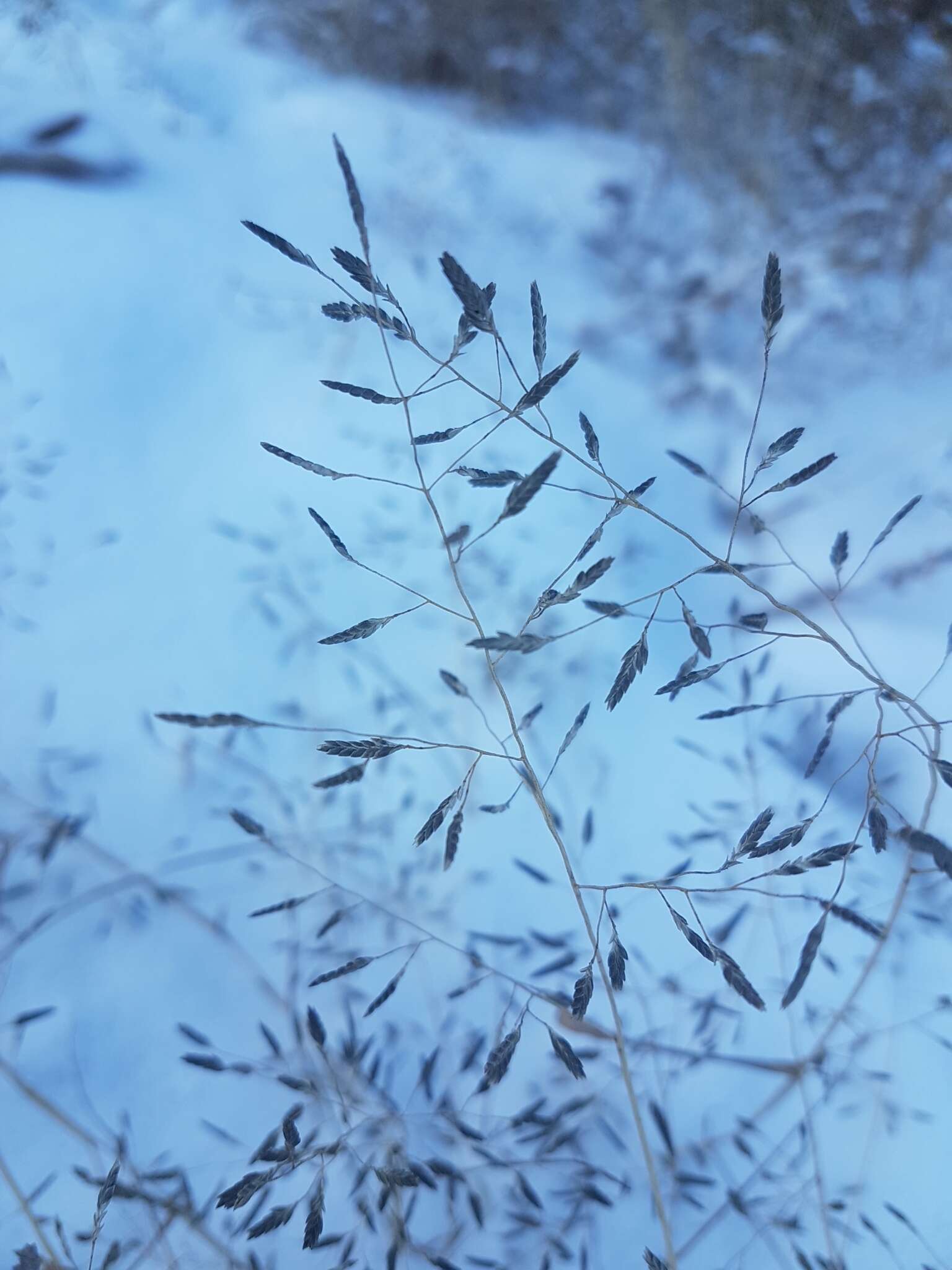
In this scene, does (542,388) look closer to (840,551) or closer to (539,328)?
(539,328)

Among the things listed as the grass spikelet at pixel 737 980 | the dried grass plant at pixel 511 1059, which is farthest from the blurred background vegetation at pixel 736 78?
the grass spikelet at pixel 737 980

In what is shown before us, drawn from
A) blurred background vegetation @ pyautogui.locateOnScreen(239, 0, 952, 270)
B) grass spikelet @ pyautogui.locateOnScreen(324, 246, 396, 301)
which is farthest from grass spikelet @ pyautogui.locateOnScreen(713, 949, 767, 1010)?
blurred background vegetation @ pyautogui.locateOnScreen(239, 0, 952, 270)

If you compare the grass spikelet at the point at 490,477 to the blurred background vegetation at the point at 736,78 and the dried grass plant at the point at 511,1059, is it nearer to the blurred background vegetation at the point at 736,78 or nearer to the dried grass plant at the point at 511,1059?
the dried grass plant at the point at 511,1059

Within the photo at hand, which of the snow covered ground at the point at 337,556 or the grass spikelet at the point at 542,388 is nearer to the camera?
the grass spikelet at the point at 542,388

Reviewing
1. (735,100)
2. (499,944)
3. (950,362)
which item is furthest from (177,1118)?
(735,100)

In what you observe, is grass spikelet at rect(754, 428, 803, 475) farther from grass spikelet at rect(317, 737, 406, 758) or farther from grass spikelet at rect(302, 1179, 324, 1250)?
grass spikelet at rect(302, 1179, 324, 1250)

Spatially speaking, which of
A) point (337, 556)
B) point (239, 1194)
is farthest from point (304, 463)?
point (337, 556)

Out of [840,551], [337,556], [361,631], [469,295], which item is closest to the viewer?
[469,295]

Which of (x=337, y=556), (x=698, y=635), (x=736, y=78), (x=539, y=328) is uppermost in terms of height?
(x=736, y=78)
